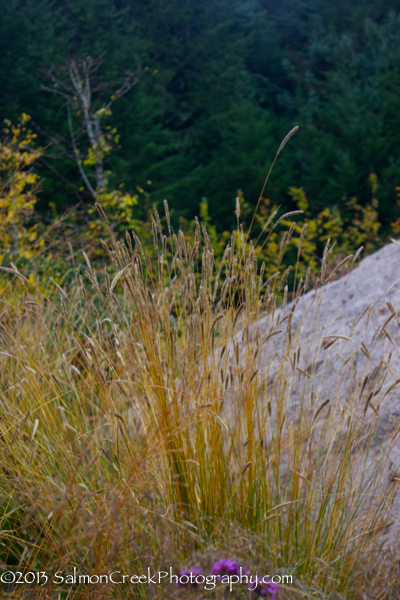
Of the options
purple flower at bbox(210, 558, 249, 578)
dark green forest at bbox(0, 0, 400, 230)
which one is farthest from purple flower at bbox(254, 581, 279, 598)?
dark green forest at bbox(0, 0, 400, 230)

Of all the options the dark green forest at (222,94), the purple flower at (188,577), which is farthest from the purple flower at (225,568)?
the dark green forest at (222,94)

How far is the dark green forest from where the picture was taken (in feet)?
41.1

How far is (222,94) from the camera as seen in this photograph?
1591 cm

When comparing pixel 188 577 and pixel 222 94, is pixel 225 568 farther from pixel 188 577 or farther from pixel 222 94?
pixel 222 94

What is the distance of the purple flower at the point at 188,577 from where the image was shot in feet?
2.94

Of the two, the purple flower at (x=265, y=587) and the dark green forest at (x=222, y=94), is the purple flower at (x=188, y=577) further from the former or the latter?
the dark green forest at (x=222, y=94)

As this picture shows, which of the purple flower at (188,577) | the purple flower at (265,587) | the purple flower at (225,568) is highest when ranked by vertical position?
the purple flower at (225,568)

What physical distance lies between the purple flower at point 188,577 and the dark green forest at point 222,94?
1090 centimetres

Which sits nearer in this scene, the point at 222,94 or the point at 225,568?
the point at 225,568

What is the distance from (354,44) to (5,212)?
637 inches

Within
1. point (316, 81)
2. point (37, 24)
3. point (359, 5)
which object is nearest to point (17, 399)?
point (37, 24)

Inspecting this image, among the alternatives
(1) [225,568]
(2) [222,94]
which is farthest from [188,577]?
(2) [222,94]

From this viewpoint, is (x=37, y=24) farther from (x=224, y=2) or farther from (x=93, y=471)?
(x=93, y=471)

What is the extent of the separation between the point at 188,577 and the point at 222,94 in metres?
17.0
